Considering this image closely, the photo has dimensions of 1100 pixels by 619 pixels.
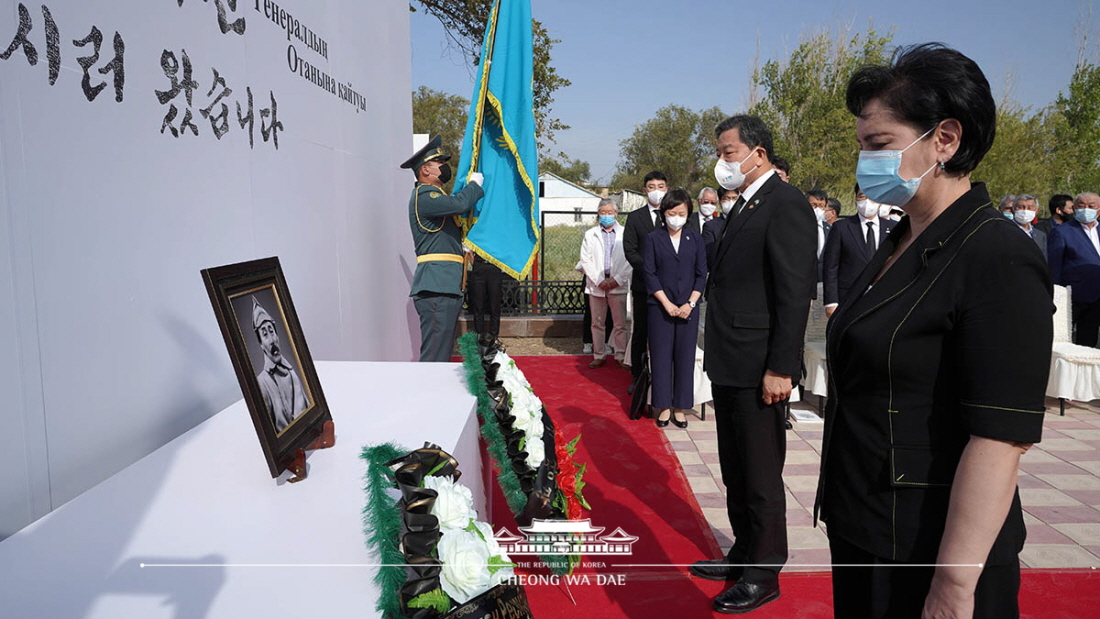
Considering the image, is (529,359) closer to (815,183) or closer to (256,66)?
(256,66)

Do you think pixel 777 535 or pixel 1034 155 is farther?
pixel 1034 155

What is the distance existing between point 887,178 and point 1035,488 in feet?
11.4

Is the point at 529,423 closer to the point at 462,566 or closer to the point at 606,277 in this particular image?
the point at 462,566

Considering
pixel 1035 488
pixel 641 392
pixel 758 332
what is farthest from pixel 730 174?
pixel 1035 488

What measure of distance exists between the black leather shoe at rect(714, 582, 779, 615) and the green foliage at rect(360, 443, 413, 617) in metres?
1.61

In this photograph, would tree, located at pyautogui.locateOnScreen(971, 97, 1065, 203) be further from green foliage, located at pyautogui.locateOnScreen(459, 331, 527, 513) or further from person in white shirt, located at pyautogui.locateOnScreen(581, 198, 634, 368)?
green foliage, located at pyautogui.locateOnScreen(459, 331, 527, 513)

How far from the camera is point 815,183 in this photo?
18.9 meters

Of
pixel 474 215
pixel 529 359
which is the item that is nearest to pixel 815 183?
pixel 529 359

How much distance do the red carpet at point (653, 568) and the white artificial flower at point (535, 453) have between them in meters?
0.59

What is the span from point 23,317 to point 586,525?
1.95 m

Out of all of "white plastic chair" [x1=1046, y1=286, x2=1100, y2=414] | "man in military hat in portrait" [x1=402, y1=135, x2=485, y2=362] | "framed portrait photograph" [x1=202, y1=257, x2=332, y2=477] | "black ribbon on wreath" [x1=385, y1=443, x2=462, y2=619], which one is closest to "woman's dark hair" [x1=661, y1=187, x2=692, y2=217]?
"man in military hat in portrait" [x1=402, y1=135, x2=485, y2=362]

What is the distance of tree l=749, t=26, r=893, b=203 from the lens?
1861cm

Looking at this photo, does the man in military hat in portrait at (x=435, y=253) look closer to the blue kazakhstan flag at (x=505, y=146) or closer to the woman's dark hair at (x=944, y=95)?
the blue kazakhstan flag at (x=505, y=146)

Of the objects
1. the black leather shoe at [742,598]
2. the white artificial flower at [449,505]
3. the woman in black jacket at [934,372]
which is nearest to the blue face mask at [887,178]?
the woman in black jacket at [934,372]
